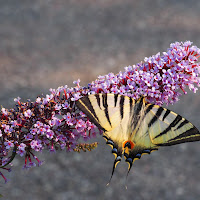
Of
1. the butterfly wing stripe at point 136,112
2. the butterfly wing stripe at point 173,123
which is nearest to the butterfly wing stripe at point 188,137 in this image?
the butterfly wing stripe at point 173,123

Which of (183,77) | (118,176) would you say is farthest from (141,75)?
(118,176)

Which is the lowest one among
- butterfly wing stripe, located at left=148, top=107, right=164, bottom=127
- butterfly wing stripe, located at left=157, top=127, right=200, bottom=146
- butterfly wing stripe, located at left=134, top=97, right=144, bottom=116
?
butterfly wing stripe, located at left=157, top=127, right=200, bottom=146

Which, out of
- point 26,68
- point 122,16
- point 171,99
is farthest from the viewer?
point 122,16

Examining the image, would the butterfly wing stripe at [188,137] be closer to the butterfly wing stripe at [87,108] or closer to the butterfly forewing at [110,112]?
the butterfly forewing at [110,112]

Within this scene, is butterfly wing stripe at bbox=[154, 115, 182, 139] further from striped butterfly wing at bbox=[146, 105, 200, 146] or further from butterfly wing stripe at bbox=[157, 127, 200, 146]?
butterfly wing stripe at bbox=[157, 127, 200, 146]

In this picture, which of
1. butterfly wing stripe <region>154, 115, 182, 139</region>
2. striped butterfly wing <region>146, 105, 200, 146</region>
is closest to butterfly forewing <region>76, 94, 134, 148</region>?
striped butterfly wing <region>146, 105, 200, 146</region>

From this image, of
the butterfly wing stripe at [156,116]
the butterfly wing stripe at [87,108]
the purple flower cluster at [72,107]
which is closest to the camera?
the butterfly wing stripe at [87,108]

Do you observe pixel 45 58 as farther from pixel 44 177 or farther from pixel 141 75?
pixel 141 75
